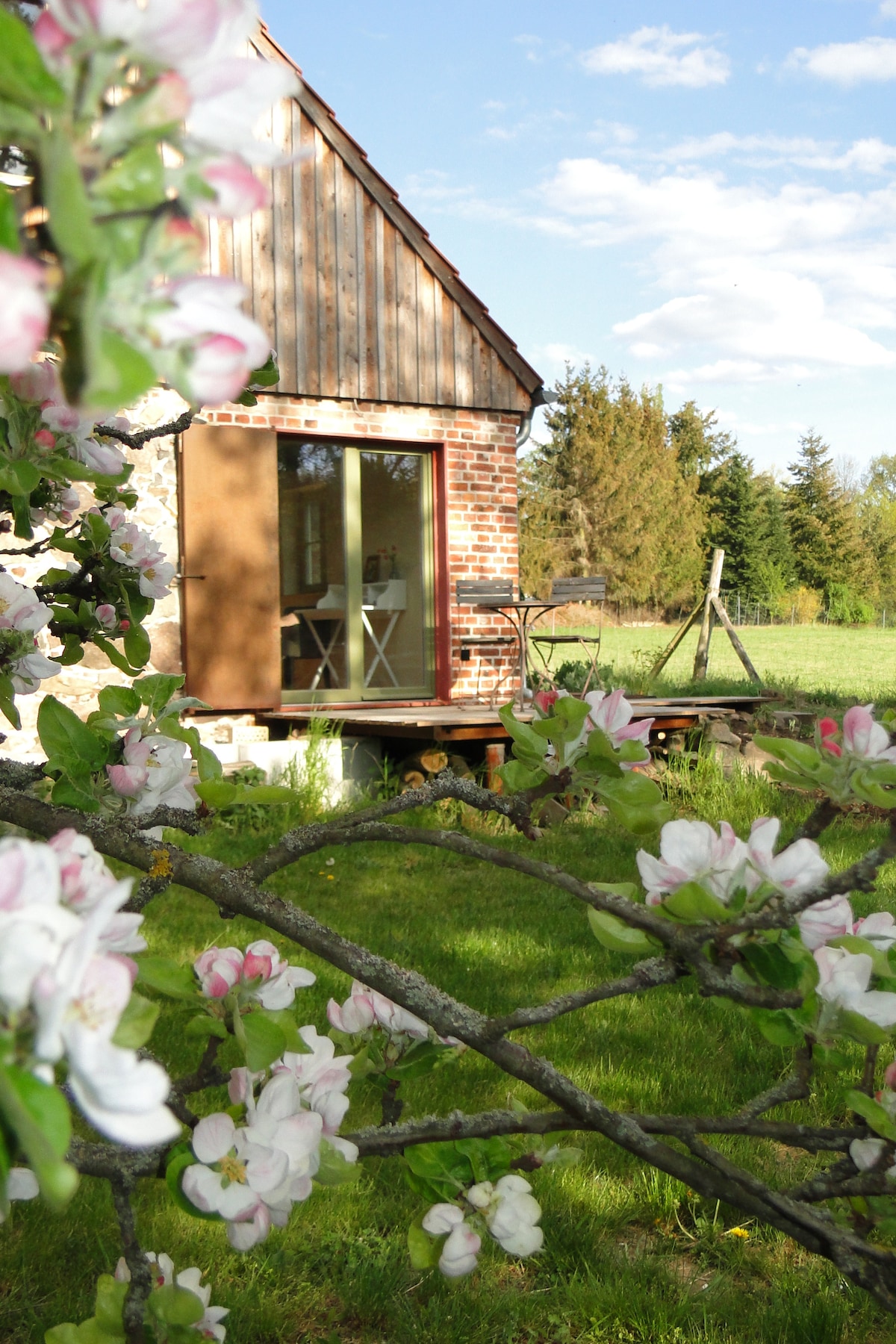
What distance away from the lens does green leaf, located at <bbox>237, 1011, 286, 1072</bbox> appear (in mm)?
822

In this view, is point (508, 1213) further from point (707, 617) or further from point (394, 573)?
point (707, 617)

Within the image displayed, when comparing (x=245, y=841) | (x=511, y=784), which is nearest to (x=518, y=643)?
(x=245, y=841)

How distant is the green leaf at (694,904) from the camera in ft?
2.57

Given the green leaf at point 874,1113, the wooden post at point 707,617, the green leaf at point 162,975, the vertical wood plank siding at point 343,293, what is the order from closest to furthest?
the green leaf at point 162,975, the green leaf at point 874,1113, the vertical wood plank siding at point 343,293, the wooden post at point 707,617

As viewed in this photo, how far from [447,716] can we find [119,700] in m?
5.47

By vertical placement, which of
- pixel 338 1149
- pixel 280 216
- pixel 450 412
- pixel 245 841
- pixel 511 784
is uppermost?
pixel 280 216

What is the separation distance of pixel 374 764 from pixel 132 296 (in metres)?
6.84

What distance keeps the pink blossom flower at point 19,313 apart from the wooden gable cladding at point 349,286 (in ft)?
23.3

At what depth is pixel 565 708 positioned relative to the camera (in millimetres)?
965

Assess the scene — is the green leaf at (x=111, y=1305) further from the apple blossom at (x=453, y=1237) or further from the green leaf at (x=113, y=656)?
the green leaf at (x=113, y=656)

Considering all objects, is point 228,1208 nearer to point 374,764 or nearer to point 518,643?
point 374,764

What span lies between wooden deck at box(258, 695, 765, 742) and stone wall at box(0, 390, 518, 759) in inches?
24.1

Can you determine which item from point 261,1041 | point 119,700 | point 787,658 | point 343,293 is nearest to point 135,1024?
point 261,1041

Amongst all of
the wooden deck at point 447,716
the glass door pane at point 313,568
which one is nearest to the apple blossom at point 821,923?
the wooden deck at point 447,716
